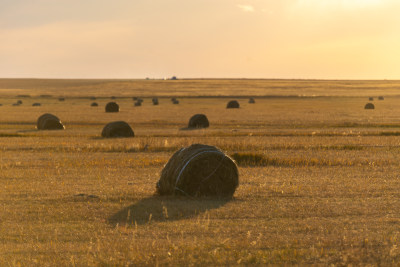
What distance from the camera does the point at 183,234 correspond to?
901 cm

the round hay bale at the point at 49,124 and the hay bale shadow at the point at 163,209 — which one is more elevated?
the round hay bale at the point at 49,124

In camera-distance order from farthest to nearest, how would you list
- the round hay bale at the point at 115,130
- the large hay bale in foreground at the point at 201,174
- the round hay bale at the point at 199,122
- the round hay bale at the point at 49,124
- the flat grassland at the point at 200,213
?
the round hay bale at the point at 199,122 → the round hay bale at the point at 49,124 → the round hay bale at the point at 115,130 → the large hay bale in foreground at the point at 201,174 → the flat grassland at the point at 200,213

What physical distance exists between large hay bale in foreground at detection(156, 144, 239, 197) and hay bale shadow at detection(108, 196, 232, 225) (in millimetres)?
226

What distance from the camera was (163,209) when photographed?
35.5 feet

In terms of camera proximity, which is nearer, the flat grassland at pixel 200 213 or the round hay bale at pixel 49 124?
the flat grassland at pixel 200 213

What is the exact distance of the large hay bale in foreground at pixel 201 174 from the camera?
1180cm

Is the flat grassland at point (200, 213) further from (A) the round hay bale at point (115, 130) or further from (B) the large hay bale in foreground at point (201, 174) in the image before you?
(A) the round hay bale at point (115, 130)

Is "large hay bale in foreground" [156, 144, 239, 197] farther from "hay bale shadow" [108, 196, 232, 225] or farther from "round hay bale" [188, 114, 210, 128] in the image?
"round hay bale" [188, 114, 210, 128]

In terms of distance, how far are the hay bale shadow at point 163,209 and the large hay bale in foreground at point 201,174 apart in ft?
0.74

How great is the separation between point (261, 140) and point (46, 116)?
15.9 metres

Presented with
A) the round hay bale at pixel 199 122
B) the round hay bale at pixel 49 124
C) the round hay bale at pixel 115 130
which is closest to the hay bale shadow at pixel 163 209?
the round hay bale at pixel 115 130

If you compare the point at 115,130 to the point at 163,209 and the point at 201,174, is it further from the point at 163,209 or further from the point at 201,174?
the point at 163,209

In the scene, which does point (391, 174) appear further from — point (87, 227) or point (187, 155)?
point (87, 227)

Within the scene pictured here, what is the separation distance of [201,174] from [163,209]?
1.46 m
